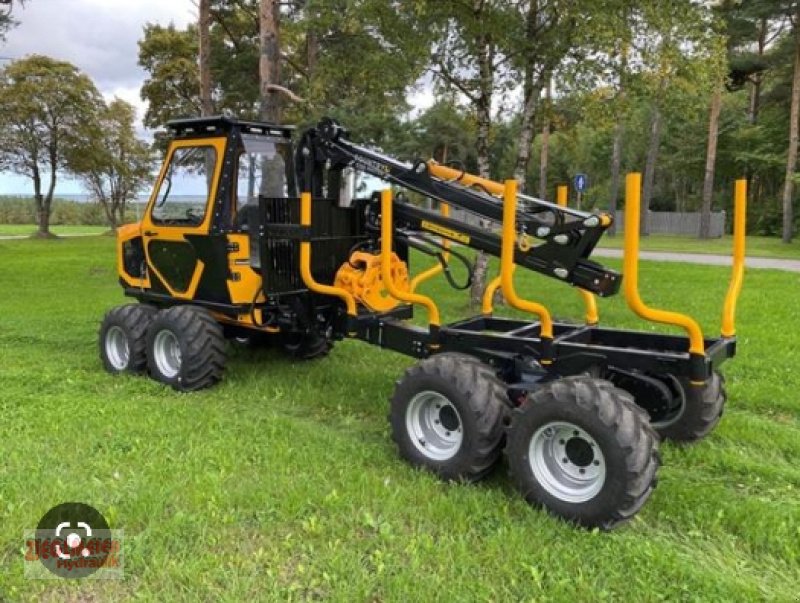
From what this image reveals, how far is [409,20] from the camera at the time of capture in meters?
9.69

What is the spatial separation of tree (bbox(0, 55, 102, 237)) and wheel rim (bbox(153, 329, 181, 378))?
1120 inches

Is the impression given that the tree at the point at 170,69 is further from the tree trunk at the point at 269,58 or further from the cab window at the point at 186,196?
the cab window at the point at 186,196

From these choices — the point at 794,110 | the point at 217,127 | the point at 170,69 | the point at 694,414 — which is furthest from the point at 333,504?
the point at 794,110

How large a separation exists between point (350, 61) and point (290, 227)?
5.79m

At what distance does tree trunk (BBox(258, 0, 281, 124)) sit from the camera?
1078cm

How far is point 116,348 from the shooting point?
7.16m

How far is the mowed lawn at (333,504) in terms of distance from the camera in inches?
133

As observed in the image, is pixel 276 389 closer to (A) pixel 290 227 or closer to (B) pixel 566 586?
(A) pixel 290 227

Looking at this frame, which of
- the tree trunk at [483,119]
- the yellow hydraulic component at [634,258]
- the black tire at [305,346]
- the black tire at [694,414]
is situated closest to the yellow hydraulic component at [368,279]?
the black tire at [305,346]

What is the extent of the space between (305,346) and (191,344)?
1591 millimetres

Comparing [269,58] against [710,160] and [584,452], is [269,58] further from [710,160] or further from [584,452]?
[710,160]

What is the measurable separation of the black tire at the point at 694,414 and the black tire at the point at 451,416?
4.64 ft

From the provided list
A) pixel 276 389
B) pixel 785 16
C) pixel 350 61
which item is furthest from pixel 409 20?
pixel 785 16

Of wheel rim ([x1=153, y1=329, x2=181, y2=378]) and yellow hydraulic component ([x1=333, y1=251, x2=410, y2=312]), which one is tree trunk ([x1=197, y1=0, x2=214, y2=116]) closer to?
wheel rim ([x1=153, y1=329, x2=181, y2=378])
